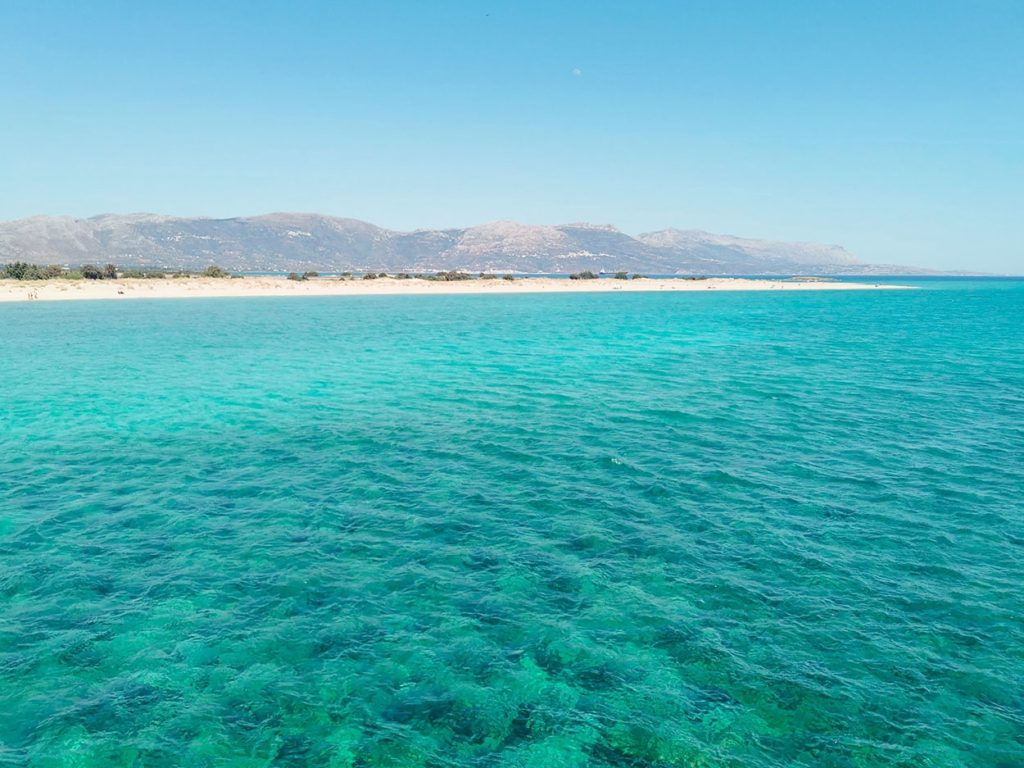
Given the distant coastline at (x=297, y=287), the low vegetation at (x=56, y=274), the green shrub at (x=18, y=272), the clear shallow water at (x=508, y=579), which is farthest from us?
the low vegetation at (x=56, y=274)

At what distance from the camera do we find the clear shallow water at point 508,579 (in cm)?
942

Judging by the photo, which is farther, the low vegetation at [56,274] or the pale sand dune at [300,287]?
the low vegetation at [56,274]

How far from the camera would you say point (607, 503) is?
18.2 m

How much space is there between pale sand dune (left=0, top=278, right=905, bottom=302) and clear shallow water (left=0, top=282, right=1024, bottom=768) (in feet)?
250

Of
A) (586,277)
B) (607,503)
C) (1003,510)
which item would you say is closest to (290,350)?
(607,503)

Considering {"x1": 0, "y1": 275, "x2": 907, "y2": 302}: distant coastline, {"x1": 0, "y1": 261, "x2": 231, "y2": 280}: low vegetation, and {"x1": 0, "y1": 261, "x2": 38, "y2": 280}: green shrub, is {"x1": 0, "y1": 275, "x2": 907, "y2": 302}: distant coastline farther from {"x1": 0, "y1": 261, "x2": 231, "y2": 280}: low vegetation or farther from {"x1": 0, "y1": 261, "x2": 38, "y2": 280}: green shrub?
{"x1": 0, "y1": 261, "x2": 38, "y2": 280}: green shrub

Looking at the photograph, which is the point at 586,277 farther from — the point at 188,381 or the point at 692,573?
the point at 692,573

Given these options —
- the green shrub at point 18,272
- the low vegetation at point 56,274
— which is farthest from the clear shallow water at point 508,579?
the green shrub at point 18,272

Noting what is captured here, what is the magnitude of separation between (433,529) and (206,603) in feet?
19.0

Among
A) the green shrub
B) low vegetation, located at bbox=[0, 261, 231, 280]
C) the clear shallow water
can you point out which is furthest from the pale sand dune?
the clear shallow water

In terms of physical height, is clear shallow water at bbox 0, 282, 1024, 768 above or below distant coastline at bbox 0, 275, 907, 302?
below

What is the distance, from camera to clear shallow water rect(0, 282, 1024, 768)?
942 centimetres

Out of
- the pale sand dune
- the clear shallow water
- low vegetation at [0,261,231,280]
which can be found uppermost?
low vegetation at [0,261,231,280]

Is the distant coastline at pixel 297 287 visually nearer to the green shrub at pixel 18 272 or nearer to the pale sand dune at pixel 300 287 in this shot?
the pale sand dune at pixel 300 287
